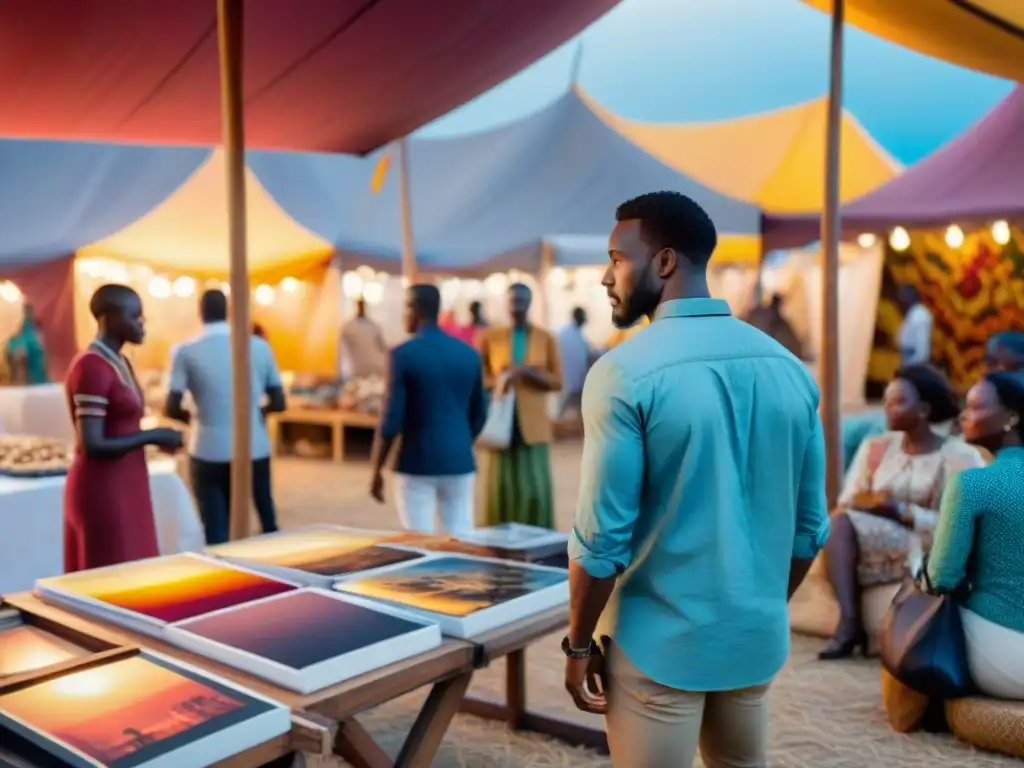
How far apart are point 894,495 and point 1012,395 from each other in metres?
1.11

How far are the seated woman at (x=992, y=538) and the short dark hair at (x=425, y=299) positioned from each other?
79.6 inches

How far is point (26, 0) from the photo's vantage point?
3.16 meters

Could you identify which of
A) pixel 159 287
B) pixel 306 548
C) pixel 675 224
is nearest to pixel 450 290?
pixel 159 287

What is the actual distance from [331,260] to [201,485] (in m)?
6.32

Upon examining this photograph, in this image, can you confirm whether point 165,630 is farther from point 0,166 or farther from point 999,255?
point 999,255

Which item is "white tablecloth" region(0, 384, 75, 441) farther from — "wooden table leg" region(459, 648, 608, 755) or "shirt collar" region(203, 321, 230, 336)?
"wooden table leg" region(459, 648, 608, 755)

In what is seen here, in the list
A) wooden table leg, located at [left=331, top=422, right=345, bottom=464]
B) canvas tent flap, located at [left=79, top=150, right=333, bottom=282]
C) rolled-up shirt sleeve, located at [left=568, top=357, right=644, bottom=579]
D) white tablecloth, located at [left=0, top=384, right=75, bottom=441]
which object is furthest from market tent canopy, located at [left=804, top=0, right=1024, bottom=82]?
canvas tent flap, located at [left=79, top=150, right=333, bottom=282]

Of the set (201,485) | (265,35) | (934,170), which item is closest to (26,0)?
(265,35)

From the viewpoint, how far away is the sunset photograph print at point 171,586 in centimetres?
196

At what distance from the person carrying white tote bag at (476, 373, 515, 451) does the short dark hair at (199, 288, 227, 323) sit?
1359 millimetres

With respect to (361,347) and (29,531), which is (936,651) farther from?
(361,347)

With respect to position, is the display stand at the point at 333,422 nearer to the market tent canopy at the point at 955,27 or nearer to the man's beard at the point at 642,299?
the market tent canopy at the point at 955,27

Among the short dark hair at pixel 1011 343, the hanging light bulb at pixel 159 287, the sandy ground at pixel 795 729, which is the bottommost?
the sandy ground at pixel 795 729

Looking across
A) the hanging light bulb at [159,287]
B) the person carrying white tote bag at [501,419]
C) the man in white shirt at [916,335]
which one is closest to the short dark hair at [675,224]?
the person carrying white tote bag at [501,419]
